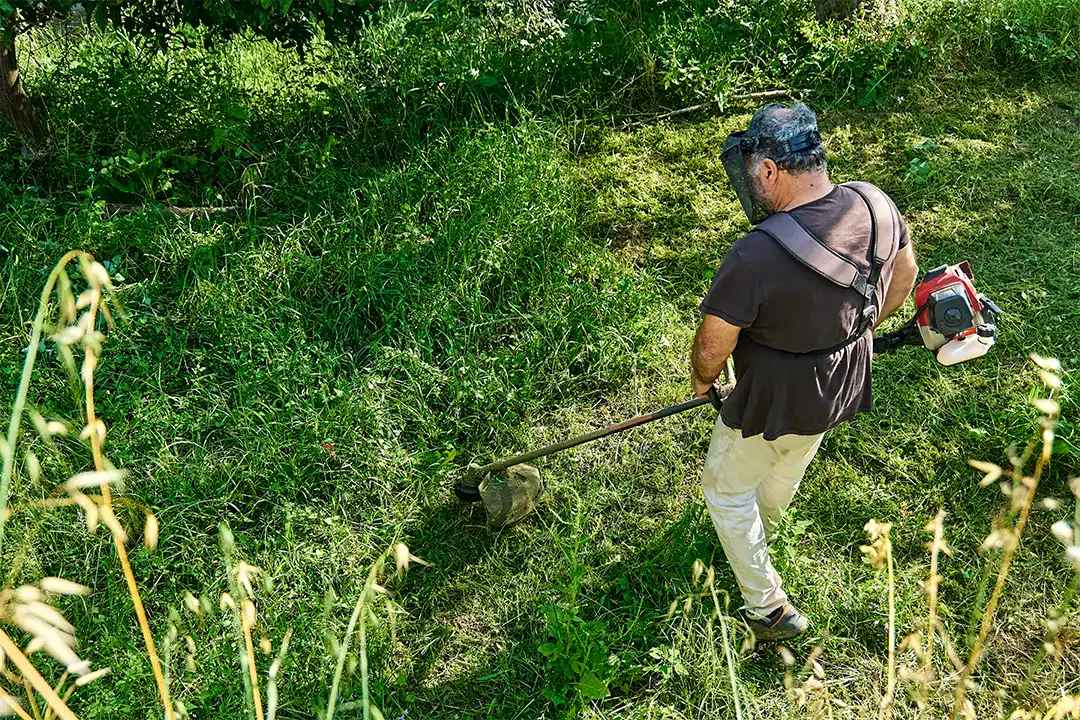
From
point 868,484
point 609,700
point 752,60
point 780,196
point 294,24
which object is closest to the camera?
point 780,196

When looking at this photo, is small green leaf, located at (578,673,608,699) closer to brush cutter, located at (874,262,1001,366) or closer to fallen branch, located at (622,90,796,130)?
brush cutter, located at (874,262,1001,366)

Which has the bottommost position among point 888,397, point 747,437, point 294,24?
point 888,397

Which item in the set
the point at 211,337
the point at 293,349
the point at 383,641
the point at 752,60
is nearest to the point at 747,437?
the point at 383,641

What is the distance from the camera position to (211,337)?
4414 mm

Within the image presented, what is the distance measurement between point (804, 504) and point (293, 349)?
Answer: 100 inches

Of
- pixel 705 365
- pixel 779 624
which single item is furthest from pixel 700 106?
pixel 779 624

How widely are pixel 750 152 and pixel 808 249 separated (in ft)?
1.26

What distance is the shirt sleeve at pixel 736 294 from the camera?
2.71m

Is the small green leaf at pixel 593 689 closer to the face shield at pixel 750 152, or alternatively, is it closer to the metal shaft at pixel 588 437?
the metal shaft at pixel 588 437

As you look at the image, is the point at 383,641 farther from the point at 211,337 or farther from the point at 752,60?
the point at 752,60

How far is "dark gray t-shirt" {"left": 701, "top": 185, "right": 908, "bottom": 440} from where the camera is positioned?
271 centimetres

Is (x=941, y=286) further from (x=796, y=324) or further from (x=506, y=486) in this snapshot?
(x=506, y=486)

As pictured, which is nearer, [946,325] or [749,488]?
[946,325]

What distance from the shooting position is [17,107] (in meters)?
4.91
